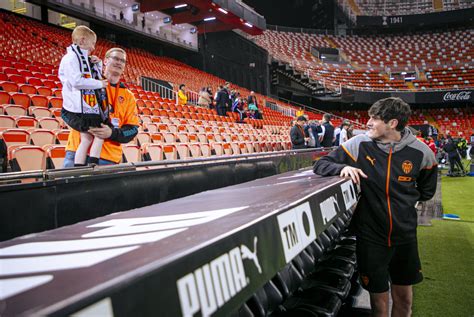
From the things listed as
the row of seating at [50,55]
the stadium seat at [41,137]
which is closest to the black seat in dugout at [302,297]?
the stadium seat at [41,137]

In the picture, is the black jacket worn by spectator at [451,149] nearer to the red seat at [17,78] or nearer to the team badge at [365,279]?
the team badge at [365,279]

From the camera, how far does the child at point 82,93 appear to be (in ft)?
7.10

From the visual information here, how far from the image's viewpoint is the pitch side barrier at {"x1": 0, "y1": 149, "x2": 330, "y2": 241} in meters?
1.51

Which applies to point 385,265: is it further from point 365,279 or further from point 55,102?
point 55,102

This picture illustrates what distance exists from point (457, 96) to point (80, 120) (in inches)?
1071

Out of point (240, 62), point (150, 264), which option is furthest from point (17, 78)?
point (240, 62)

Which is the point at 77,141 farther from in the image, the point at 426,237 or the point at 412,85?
the point at 412,85

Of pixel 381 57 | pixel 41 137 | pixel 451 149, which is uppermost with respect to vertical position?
pixel 381 57

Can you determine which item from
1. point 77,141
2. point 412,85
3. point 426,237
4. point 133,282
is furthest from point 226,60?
point 133,282

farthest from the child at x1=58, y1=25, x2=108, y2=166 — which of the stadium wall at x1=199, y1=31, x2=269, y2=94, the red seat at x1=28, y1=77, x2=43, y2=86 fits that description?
the stadium wall at x1=199, y1=31, x2=269, y2=94

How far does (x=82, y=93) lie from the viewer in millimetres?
2205

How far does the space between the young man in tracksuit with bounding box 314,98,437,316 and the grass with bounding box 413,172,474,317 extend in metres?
0.86

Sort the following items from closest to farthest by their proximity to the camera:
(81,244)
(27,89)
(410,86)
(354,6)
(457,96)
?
(81,244) → (27,89) → (457,96) → (410,86) → (354,6)

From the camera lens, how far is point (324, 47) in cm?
3017
